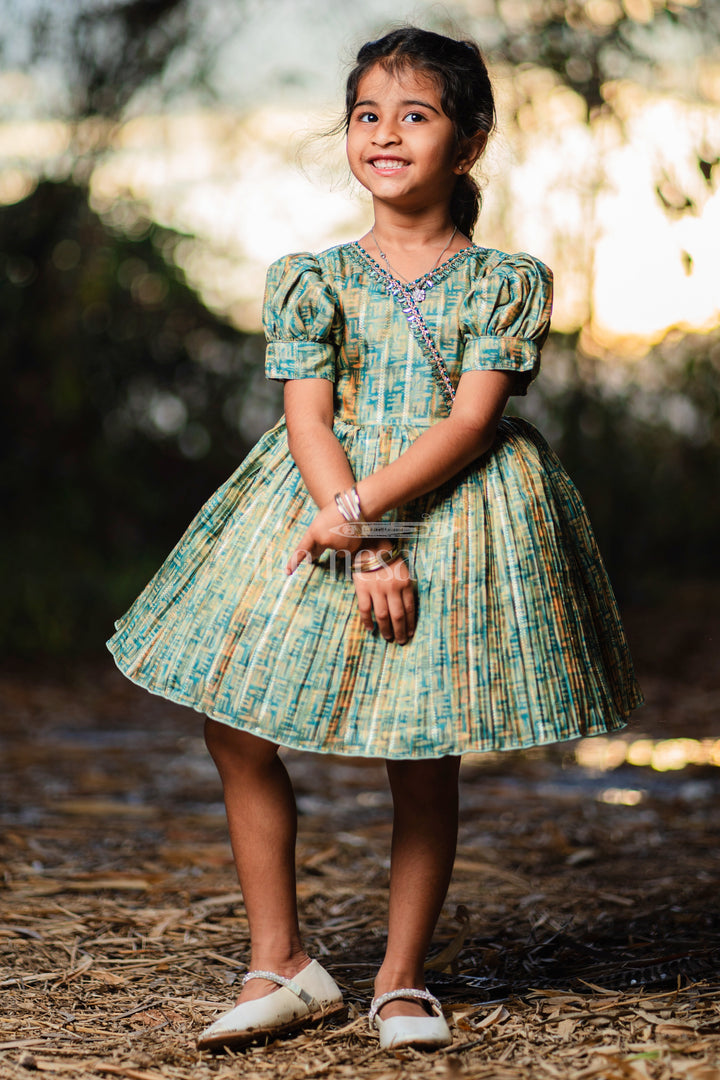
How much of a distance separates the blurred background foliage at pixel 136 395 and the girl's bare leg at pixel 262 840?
350 cm

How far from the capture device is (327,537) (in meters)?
1.43

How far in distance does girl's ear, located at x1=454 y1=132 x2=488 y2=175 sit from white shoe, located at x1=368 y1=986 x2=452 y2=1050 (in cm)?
111

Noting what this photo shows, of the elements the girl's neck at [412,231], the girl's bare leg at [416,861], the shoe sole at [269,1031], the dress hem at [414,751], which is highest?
the girl's neck at [412,231]

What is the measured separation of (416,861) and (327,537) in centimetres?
47

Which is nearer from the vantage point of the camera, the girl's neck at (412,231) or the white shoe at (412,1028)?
the white shoe at (412,1028)

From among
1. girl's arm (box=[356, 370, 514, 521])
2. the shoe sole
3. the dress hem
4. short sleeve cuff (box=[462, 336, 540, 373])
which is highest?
short sleeve cuff (box=[462, 336, 540, 373])

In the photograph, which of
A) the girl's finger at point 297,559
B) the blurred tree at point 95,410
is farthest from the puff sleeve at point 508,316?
the blurred tree at point 95,410

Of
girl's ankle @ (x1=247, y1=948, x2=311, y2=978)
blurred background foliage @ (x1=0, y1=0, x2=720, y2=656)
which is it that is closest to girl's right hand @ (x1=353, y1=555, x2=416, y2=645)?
girl's ankle @ (x1=247, y1=948, x2=311, y2=978)

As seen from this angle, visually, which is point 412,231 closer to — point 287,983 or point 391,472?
point 391,472

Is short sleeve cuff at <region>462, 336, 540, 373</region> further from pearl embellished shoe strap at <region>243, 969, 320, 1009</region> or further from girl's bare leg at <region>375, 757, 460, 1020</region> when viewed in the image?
pearl embellished shoe strap at <region>243, 969, 320, 1009</region>

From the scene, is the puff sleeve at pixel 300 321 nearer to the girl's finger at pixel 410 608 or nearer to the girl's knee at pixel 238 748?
the girl's finger at pixel 410 608

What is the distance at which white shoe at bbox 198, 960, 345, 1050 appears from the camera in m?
1.48

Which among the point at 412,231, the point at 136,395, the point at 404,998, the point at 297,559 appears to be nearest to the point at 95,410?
the point at 136,395

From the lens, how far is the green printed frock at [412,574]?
4.65ft
